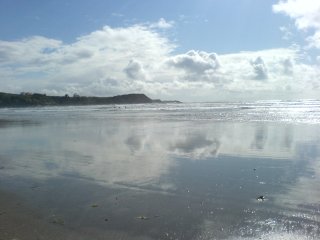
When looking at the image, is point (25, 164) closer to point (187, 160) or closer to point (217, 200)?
point (187, 160)

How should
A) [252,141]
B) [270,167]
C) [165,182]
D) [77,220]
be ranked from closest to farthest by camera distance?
1. [77,220]
2. [165,182]
3. [270,167]
4. [252,141]

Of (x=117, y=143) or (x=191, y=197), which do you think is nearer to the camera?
(x=191, y=197)

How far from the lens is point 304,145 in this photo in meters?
19.2

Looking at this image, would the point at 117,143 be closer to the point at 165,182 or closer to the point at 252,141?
the point at 252,141

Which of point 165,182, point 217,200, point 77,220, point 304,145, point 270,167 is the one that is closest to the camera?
point 77,220

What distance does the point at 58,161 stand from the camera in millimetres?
16078

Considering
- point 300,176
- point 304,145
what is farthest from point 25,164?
point 304,145

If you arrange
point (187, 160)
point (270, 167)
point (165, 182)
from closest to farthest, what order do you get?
point (165, 182)
point (270, 167)
point (187, 160)

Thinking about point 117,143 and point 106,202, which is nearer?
point 106,202

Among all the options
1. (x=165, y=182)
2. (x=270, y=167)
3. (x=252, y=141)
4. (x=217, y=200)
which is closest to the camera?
(x=217, y=200)

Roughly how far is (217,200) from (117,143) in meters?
12.7

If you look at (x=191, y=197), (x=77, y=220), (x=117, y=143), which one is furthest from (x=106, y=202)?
(x=117, y=143)

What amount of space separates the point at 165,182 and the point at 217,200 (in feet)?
7.92

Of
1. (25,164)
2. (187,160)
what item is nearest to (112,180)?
(187,160)
